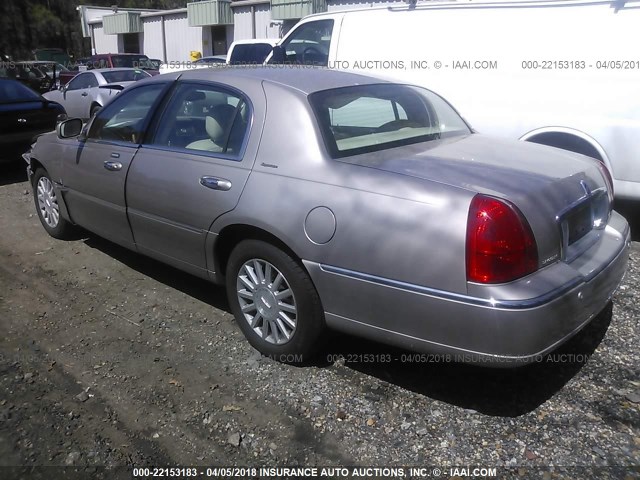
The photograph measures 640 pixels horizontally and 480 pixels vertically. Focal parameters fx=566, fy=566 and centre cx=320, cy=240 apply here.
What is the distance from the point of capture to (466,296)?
2.46 metres

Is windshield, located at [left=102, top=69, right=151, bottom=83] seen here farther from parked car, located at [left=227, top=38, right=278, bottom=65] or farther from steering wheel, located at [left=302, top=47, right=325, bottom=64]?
steering wheel, located at [left=302, top=47, right=325, bottom=64]

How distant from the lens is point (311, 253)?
113 inches

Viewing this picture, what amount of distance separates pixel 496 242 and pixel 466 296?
267mm

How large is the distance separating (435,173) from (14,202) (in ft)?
19.5

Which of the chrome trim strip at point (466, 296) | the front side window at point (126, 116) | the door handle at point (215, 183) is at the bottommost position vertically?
the chrome trim strip at point (466, 296)

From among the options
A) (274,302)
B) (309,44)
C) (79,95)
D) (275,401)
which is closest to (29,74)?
(79,95)

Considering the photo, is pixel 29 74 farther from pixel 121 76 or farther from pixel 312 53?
pixel 312 53

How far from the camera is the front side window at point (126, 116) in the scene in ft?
13.3

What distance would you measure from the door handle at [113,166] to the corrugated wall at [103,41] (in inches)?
1387

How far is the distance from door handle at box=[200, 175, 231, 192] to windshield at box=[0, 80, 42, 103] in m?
6.30

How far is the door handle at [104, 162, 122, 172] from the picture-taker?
4.06 metres

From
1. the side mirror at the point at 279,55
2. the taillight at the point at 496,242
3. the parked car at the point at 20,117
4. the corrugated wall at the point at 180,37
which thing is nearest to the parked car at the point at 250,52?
the side mirror at the point at 279,55

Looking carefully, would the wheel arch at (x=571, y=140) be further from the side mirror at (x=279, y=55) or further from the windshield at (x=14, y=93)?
the windshield at (x=14, y=93)

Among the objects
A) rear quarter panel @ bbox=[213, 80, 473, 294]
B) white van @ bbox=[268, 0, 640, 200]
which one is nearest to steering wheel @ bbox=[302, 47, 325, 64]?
white van @ bbox=[268, 0, 640, 200]
